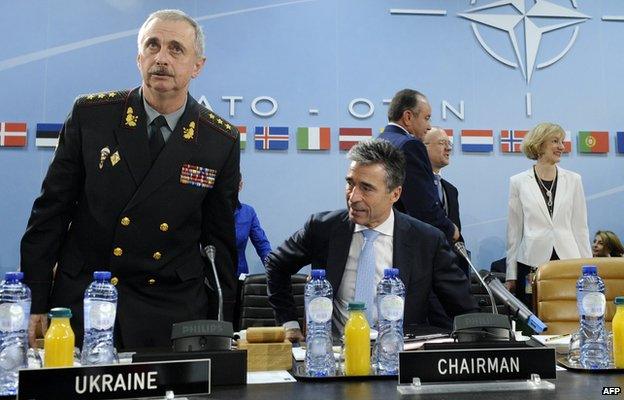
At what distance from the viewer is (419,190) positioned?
11.3 feet

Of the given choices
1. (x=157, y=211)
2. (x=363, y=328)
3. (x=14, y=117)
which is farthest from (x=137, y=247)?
(x=14, y=117)

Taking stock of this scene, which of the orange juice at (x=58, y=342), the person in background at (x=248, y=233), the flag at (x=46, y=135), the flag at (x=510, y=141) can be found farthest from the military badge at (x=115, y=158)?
the flag at (x=510, y=141)

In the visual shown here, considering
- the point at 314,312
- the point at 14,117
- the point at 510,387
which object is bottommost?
the point at 510,387

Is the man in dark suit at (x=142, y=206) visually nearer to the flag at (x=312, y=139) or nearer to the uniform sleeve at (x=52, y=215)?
the uniform sleeve at (x=52, y=215)

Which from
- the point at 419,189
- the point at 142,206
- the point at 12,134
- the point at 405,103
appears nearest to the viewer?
the point at 142,206

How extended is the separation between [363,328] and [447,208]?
2964 mm

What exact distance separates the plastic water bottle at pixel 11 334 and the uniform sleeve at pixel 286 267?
112 centimetres

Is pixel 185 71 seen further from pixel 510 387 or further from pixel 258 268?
pixel 258 268

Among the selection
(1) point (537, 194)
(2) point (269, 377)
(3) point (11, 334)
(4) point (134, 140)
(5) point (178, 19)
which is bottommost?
(2) point (269, 377)

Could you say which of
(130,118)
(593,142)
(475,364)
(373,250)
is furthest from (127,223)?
(593,142)

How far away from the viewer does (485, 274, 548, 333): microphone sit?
175 cm

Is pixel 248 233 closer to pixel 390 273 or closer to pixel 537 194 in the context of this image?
pixel 537 194

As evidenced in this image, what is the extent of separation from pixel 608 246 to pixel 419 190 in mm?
2597

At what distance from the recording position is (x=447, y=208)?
14.3 ft
